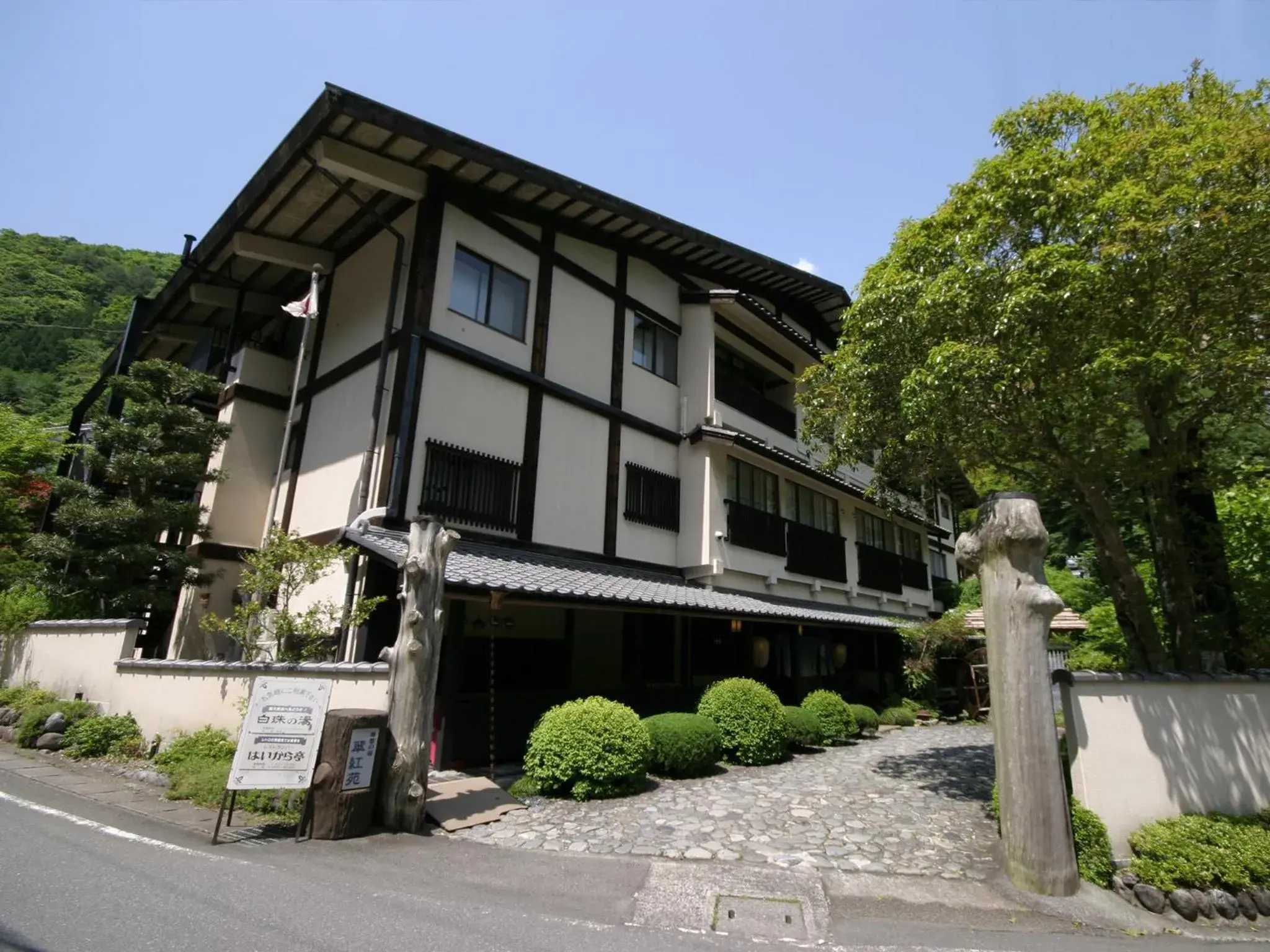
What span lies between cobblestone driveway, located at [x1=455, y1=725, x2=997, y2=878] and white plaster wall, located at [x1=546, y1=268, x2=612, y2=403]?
8083 millimetres

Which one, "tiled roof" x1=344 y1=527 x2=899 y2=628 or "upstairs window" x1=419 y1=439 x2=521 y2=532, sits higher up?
"upstairs window" x1=419 y1=439 x2=521 y2=532

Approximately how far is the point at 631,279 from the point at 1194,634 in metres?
12.6

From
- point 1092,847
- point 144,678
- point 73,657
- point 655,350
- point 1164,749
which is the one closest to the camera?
point 1092,847

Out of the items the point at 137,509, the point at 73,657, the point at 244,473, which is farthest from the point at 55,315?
the point at 73,657

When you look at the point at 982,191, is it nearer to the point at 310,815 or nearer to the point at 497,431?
the point at 497,431

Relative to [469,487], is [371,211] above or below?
above

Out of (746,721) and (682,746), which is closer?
(682,746)

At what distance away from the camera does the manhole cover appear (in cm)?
496

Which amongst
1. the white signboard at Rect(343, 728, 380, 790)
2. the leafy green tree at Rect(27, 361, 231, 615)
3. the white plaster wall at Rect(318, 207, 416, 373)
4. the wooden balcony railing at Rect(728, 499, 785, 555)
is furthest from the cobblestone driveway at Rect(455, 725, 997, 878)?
the leafy green tree at Rect(27, 361, 231, 615)

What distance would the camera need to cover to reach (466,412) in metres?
12.0

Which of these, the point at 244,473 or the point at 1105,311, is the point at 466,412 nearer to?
the point at 244,473

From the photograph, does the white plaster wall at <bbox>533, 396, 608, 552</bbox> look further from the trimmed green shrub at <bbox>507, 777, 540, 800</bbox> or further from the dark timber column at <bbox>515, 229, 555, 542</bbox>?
the trimmed green shrub at <bbox>507, 777, 540, 800</bbox>

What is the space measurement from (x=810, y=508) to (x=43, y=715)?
17361 millimetres

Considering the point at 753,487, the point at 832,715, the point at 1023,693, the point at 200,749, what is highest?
the point at 753,487
